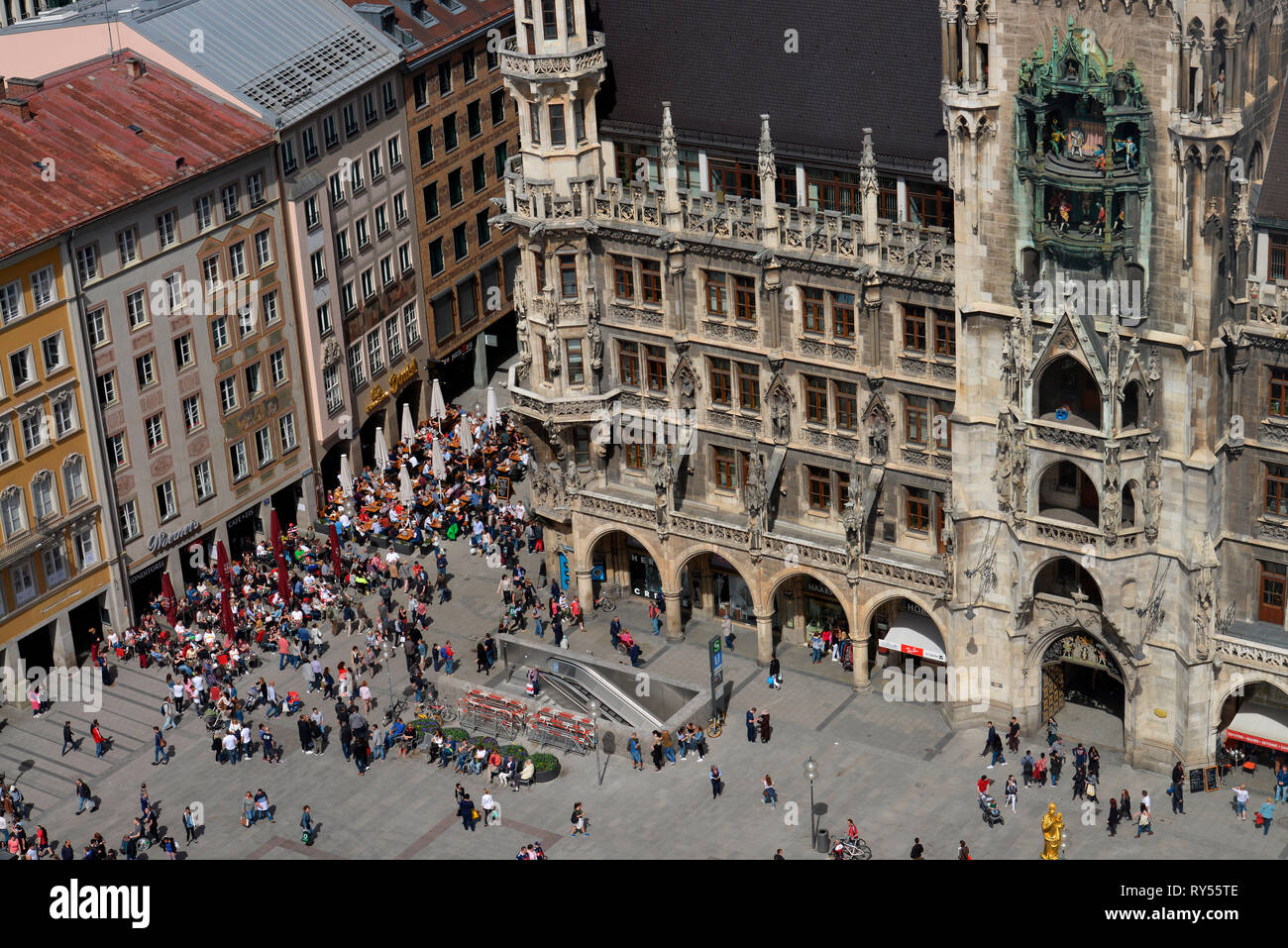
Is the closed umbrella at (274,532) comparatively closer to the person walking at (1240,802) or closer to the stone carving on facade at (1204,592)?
the stone carving on facade at (1204,592)

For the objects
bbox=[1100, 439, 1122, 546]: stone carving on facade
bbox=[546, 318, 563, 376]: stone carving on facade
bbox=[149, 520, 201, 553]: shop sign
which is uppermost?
bbox=[546, 318, 563, 376]: stone carving on facade

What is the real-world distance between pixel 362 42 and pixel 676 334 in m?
30.3

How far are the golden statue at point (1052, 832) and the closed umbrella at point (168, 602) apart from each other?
44130 mm

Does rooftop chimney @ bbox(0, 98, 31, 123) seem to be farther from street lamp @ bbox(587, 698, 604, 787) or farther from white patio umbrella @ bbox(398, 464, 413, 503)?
street lamp @ bbox(587, 698, 604, 787)

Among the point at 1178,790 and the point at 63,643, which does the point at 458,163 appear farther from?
the point at 1178,790

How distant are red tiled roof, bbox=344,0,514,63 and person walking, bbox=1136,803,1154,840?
59.2m

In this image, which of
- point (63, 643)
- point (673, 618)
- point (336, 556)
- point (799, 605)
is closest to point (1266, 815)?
point (799, 605)

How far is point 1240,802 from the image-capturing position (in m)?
99.5

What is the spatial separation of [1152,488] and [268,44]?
2116 inches

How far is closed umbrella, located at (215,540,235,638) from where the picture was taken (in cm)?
11688

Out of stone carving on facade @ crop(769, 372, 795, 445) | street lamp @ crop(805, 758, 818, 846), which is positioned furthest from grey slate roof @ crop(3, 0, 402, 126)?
street lamp @ crop(805, 758, 818, 846)

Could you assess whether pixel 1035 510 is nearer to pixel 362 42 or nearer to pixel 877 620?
pixel 877 620

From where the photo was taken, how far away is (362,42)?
431 ft

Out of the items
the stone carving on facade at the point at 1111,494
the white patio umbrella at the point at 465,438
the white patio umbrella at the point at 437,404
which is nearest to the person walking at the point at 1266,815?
the stone carving on facade at the point at 1111,494
